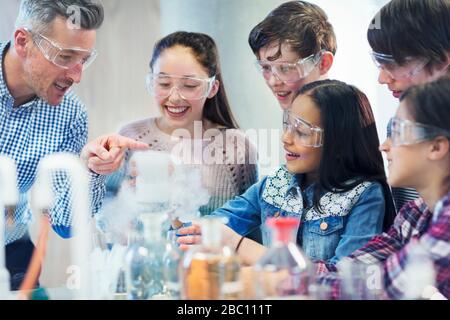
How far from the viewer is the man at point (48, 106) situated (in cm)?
248

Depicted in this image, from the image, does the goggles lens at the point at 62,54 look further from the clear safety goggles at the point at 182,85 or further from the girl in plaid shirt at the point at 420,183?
the girl in plaid shirt at the point at 420,183

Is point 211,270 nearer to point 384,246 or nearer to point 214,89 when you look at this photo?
point 384,246

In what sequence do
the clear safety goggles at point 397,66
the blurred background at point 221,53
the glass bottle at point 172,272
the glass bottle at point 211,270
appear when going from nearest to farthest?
1. the glass bottle at point 211,270
2. the glass bottle at point 172,272
3. the clear safety goggles at point 397,66
4. the blurred background at point 221,53

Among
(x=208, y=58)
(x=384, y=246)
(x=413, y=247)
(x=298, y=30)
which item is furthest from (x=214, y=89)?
(x=413, y=247)

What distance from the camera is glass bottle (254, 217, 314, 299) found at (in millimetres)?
1772

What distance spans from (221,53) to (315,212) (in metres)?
0.66

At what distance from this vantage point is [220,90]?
2.46 meters

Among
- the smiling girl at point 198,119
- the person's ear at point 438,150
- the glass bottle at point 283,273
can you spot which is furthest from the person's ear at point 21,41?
the person's ear at point 438,150

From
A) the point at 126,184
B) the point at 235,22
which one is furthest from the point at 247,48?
the point at 126,184

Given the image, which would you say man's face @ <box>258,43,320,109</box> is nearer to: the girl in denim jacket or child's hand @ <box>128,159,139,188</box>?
the girl in denim jacket

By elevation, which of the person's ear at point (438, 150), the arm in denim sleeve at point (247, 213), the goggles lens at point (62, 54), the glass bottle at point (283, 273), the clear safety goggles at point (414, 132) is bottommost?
the glass bottle at point (283, 273)

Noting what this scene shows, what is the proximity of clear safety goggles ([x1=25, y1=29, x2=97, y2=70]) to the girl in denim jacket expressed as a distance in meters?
0.73

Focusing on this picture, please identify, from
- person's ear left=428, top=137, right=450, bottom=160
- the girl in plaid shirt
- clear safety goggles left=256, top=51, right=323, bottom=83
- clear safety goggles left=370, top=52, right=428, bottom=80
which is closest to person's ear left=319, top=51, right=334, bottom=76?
clear safety goggles left=256, top=51, right=323, bottom=83
